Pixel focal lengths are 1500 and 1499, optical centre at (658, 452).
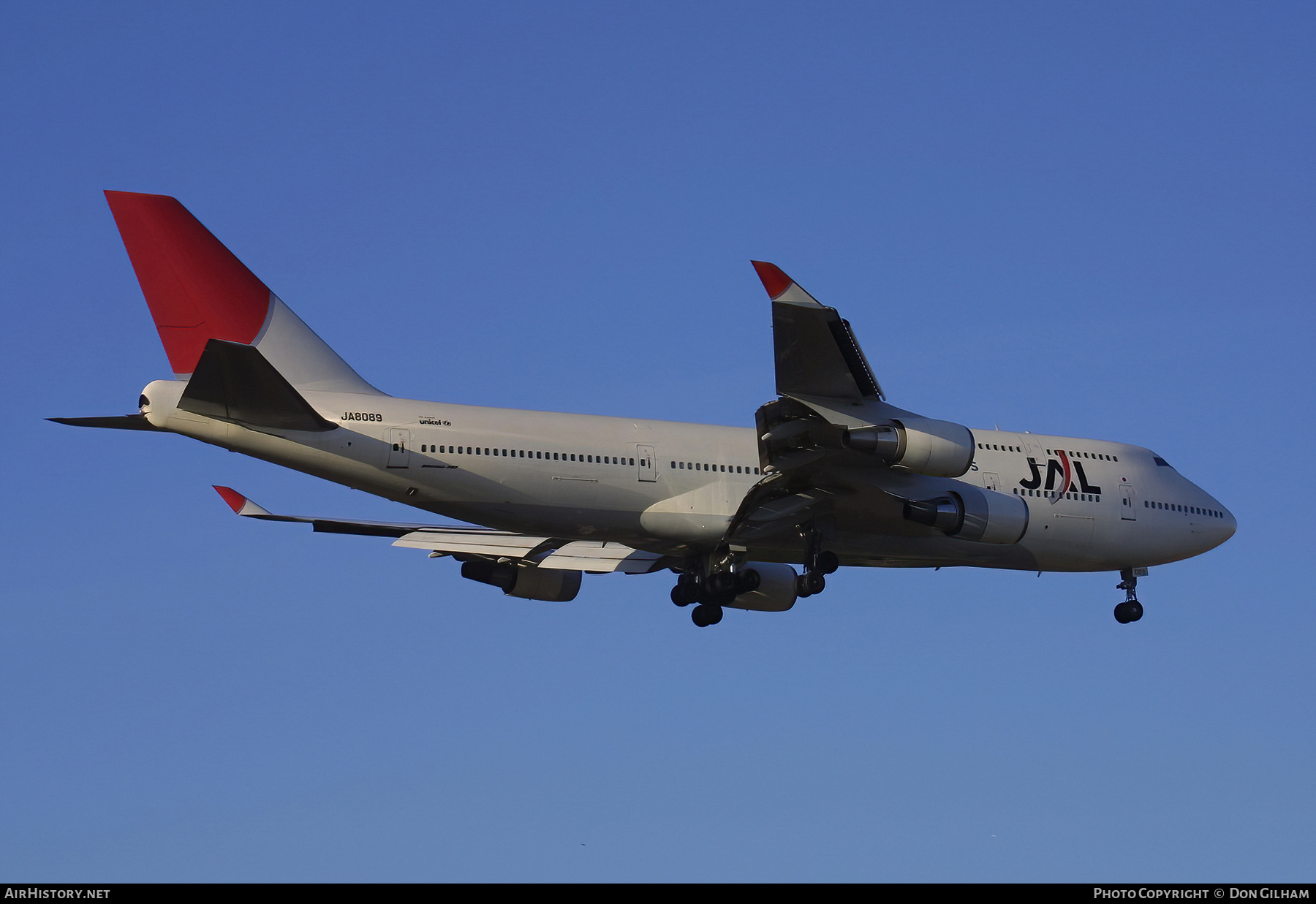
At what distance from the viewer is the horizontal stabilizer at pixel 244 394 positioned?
71.3 feet

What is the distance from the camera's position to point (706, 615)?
1146 inches

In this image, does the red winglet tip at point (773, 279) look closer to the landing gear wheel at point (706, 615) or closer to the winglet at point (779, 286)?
the winglet at point (779, 286)

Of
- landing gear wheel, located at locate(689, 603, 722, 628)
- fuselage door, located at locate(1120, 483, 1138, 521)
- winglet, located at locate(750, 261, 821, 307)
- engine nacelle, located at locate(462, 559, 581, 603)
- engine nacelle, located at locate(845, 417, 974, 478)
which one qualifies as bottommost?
landing gear wheel, located at locate(689, 603, 722, 628)

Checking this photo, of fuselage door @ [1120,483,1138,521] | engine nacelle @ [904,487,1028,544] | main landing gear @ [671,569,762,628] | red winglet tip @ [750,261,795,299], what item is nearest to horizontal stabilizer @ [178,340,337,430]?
red winglet tip @ [750,261,795,299]

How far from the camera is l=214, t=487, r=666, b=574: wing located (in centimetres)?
2912

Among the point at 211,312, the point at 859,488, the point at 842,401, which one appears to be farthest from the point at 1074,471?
the point at 211,312

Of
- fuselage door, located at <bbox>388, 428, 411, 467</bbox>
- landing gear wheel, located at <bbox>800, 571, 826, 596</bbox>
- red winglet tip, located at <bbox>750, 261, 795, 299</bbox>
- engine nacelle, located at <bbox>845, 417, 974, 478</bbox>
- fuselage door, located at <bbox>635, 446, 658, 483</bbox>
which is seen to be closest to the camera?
red winglet tip, located at <bbox>750, 261, 795, 299</bbox>

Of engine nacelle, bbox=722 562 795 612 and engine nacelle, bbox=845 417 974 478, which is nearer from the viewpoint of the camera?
engine nacelle, bbox=845 417 974 478

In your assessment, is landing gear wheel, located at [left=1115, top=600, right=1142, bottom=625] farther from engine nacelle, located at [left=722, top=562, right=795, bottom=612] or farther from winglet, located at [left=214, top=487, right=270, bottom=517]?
winglet, located at [left=214, top=487, right=270, bottom=517]

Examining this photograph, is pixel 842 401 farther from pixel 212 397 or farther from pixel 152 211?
pixel 152 211

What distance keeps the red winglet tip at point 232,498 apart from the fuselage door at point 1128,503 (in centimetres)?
1714

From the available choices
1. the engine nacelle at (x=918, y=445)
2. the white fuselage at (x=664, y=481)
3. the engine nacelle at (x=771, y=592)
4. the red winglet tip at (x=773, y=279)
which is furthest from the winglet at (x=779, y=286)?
the engine nacelle at (x=771, y=592)

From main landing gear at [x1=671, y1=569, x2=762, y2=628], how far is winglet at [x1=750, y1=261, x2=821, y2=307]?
311 inches

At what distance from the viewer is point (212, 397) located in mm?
22484
